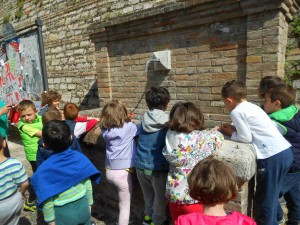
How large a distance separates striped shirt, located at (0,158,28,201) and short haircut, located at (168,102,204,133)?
51.3 inches

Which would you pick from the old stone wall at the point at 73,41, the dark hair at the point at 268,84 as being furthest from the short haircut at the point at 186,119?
the old stone wall at the point at 73,41

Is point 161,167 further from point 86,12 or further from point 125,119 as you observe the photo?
point 86,12

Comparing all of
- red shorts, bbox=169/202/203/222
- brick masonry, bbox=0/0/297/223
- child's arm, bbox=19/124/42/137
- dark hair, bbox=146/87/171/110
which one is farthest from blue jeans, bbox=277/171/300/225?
child's arm, bbox=19/124/42/137

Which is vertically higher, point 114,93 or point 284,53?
point 284,53

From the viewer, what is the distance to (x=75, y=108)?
2.97 meters

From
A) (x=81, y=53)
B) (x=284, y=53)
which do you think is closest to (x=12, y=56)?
(x=81, y=53)

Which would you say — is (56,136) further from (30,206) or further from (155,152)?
(30,206)

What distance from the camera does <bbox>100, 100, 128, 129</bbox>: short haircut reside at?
96.7 inches

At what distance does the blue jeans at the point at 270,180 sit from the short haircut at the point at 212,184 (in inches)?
34.5

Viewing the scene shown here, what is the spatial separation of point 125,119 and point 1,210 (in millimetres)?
1277

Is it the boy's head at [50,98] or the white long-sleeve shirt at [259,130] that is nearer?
the white long-sleeve shirt at [259,130]

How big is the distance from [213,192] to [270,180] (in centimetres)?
103

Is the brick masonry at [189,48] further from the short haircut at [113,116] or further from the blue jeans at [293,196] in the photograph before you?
the short haircut at [113,116]

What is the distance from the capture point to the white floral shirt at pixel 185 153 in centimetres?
192
